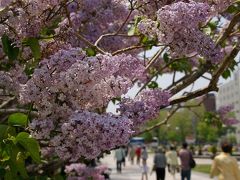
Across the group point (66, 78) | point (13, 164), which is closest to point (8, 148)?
point (13, 164)

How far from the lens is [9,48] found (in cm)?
369

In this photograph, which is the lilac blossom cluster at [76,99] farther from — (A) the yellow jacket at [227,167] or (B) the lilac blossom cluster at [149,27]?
(A) the yellow jacket at [227,167]

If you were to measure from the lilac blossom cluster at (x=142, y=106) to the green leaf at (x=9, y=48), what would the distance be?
802 mm

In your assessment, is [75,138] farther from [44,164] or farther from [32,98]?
[44,164]

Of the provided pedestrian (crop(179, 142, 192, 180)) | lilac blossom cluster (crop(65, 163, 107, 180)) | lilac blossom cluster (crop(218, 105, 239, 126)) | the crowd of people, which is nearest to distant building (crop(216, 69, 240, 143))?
the crowd of people

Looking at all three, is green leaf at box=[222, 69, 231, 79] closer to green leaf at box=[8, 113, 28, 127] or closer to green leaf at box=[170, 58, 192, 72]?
green leaf at box=[170, 58, 192, 72]

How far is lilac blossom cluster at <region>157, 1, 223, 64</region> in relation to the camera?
327 centimetres

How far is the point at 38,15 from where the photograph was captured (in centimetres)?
373

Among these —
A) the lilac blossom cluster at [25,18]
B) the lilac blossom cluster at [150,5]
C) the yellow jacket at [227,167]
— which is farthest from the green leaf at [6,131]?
the yellow jacket at [227,167]

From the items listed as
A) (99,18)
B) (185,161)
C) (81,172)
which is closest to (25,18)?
(99,18)

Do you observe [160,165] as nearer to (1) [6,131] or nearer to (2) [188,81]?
(2) [188,81]

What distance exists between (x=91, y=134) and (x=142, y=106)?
2.01 feet

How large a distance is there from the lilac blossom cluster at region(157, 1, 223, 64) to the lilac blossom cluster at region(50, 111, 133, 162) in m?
0.67

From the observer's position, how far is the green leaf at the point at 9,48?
3.66m
